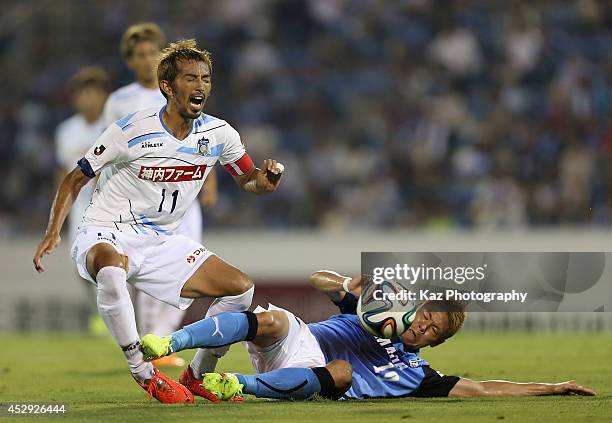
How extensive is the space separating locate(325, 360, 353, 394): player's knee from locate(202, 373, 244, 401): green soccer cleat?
575 millimetres

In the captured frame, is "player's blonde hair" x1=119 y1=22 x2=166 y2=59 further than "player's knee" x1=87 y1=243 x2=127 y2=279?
Yes

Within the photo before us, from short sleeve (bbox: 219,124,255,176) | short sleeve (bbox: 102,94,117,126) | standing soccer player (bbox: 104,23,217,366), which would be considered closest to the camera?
short sleeve (bbox: 219,124,255,176)

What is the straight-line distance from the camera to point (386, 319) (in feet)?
22.7

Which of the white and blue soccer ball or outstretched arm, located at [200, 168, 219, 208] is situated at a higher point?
outstretched arm, located at [200, 168, 219, 208]

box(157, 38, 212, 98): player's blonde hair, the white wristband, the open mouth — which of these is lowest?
the white wristband

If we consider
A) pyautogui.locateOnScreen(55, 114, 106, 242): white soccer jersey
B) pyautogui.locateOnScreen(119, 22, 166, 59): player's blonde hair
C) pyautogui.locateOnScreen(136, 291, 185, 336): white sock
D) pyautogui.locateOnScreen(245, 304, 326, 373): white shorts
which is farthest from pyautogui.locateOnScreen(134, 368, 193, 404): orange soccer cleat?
pyautogui.locateOnScreen(55, 114, 106, 242): white soccer jersey

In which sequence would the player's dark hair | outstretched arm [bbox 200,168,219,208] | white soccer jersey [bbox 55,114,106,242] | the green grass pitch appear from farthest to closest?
the player's dark hair → white soccer jersey [bbox 55,114,106,242] → outstretched arm [bbox 200,168,219,208] → the green grass pitch

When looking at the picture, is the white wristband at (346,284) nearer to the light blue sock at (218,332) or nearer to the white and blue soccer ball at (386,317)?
the white and blue soccer ball at (386,317)

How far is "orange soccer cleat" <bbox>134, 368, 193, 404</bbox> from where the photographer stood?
7121 mm

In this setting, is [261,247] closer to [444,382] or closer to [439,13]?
[439,13]

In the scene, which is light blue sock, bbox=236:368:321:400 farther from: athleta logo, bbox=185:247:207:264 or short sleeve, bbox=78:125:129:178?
short sleeve, bbox=78:125:129:178

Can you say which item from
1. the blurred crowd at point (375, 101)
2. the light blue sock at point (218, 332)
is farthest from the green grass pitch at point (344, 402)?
the blurred crowd at point (375, 101)

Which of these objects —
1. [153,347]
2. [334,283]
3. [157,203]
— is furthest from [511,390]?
[157,203]

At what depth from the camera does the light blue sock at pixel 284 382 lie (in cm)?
680
